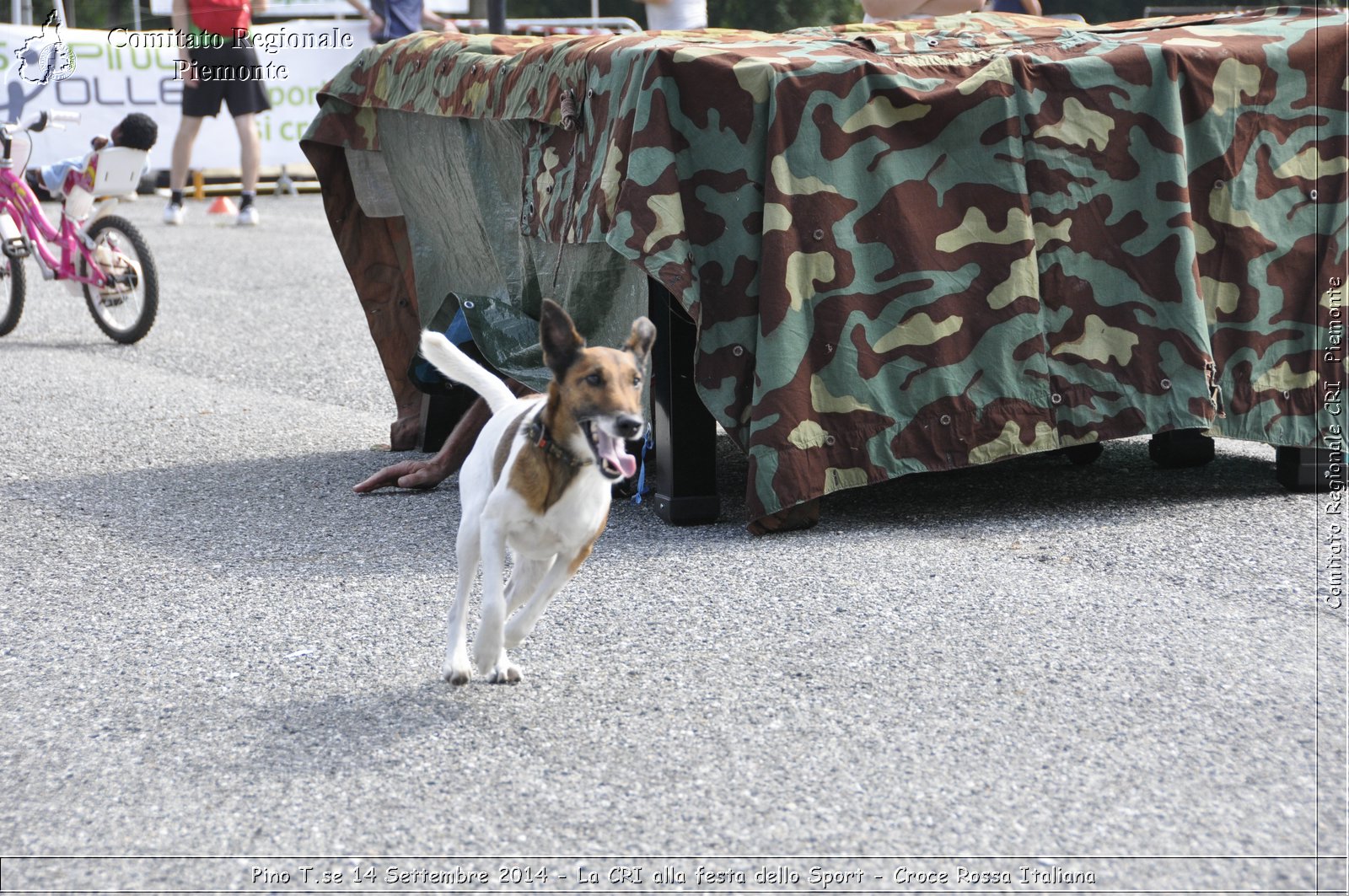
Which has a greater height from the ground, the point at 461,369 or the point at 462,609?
the point at 461,369

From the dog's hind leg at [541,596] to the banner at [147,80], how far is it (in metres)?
12.0

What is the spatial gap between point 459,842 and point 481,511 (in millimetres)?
826

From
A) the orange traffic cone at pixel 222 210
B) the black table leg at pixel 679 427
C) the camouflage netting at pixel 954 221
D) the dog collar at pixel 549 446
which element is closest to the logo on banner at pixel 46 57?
the orange traffic cone at pixel 222 210

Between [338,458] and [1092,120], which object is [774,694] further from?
[338,458]

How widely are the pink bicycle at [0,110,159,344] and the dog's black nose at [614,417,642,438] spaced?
6381mm

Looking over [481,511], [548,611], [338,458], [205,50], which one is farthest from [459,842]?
[205,50]

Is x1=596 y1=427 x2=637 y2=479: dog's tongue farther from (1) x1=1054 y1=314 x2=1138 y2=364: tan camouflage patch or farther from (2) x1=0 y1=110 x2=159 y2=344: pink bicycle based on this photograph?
(2) x1=0 y1=110 x2=159 y2=344: pink bicycle

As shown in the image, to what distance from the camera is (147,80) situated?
1628 cm

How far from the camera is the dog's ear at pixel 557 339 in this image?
2.95 metres

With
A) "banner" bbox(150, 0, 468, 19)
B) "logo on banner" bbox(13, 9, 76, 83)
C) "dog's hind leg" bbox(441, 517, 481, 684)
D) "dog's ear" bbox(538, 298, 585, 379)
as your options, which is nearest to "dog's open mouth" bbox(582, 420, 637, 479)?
"dog's ear" bbox(538, 298, 585, 379)

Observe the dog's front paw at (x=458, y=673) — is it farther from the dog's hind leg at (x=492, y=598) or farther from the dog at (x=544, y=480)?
the dog's hind leg at (x=492, y=598)

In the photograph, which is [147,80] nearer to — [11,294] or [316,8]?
[316,8]

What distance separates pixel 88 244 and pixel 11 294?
590mm

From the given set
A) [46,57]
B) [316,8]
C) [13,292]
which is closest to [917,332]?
[13,292]
